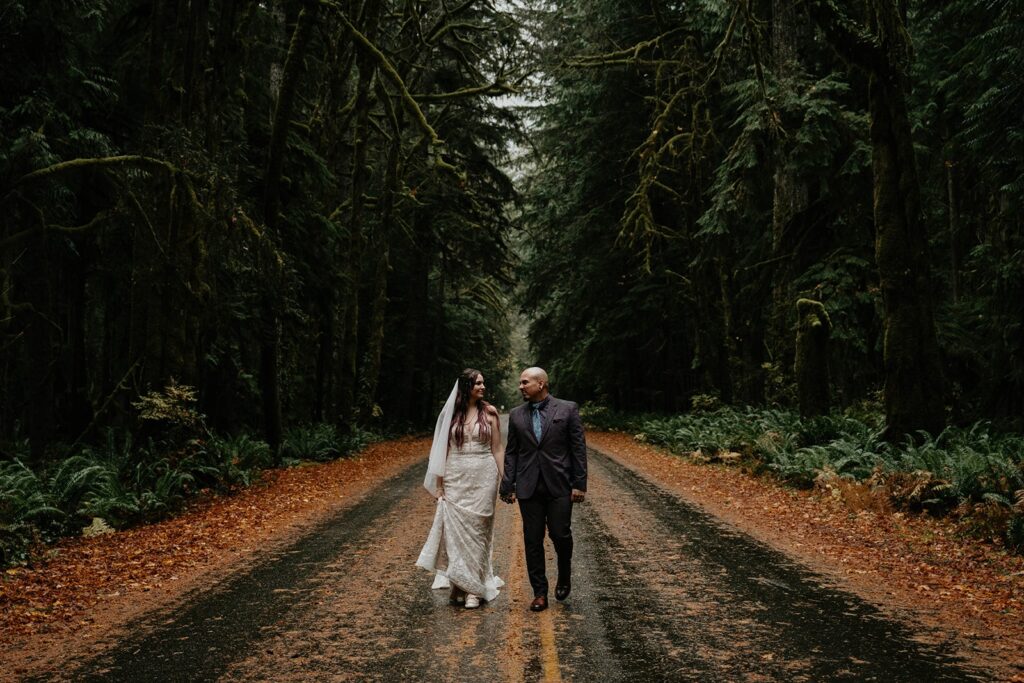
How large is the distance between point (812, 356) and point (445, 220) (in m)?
15.7

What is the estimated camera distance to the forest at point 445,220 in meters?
11.0

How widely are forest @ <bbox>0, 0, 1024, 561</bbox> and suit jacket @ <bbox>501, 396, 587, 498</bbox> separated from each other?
200 inches

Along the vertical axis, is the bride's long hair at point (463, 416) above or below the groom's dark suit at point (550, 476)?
above

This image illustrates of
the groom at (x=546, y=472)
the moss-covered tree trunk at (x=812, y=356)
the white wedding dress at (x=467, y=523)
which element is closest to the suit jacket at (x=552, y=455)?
the groom at (x=546, y=472)

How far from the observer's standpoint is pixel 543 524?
Answer: 621 centimetres

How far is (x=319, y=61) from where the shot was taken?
750 inches

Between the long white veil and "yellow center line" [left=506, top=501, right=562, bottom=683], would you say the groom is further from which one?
the long white veil

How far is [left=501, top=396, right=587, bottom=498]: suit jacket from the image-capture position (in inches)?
243

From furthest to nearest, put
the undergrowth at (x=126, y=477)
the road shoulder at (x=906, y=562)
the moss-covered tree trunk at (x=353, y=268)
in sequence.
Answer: the moss-covered tree trunk at (x=353, y=268) < the undergrowth at (x=126, y=477) < the road shoulder at (x=906, y=562)

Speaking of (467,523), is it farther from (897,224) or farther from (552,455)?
(897,224)

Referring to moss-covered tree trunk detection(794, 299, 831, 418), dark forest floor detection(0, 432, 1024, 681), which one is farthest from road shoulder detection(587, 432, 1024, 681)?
moss-covered tree trunk detection(794, 299, 831, 418)

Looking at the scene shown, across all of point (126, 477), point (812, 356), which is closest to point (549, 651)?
point (126, 477)

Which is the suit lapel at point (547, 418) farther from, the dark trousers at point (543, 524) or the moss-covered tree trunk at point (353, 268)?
the moss-covered tree trunk at point (353, 268)

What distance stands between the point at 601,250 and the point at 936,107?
41.0 feet
